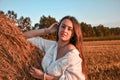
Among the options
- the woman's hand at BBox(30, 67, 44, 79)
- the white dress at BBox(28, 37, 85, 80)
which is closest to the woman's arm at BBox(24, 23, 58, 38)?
the white dress at BBox(28, 37, 85, 80)

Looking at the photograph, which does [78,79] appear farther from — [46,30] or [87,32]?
[87,32]

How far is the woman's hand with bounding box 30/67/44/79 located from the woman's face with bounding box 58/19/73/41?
0.51 m

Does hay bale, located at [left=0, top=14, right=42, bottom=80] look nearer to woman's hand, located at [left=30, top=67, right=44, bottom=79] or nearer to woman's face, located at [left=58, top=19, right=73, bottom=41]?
woman's hand, located at [left=30, top=67, right=44, bottom=79]

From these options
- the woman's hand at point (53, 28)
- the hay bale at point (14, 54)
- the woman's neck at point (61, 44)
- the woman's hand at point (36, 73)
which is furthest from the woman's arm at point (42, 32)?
the woman's hand at point (36, 73)

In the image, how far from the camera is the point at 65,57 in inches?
171

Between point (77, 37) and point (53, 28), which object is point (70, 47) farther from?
point (53, 28)

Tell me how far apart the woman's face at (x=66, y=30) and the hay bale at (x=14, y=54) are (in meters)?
0.50

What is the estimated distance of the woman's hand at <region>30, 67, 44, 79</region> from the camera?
4381 millimetres

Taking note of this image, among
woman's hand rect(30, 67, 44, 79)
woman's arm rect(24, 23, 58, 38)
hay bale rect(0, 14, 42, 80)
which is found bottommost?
woman's hand rect(30, 67, 44, 79)

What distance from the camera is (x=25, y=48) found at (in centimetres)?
457

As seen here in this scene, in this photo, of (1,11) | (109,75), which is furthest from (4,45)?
(109,75)

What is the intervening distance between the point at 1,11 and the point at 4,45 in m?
0.53

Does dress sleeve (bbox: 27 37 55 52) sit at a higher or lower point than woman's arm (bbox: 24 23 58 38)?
lower

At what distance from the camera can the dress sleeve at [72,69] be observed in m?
4.27
